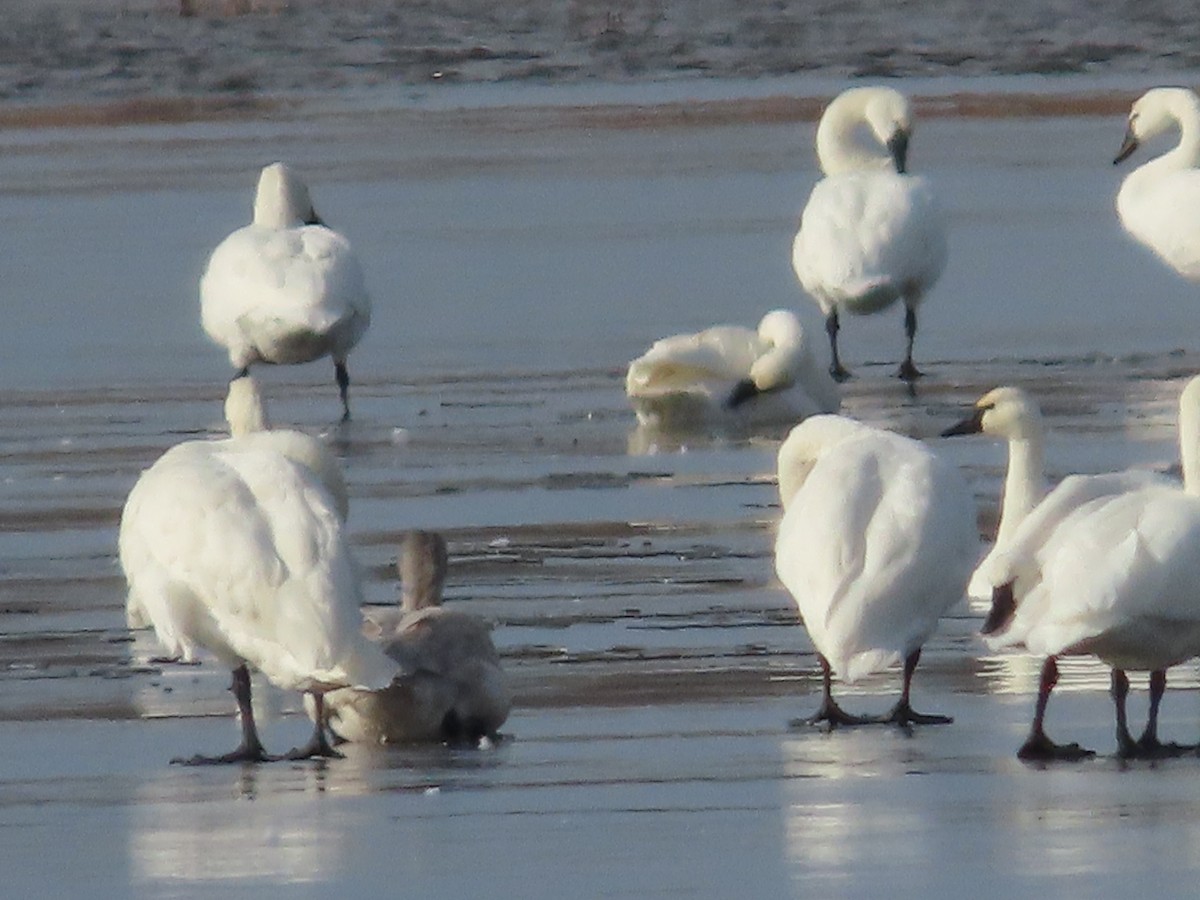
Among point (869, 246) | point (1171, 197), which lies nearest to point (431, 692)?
point (869, 246)

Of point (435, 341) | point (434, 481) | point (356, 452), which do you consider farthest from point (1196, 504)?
point (435, 341)

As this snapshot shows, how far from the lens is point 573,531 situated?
12.7m

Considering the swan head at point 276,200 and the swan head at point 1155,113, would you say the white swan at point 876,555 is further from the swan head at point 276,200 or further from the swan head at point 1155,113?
the swan head at point 1155,113

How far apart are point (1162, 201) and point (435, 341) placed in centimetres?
439

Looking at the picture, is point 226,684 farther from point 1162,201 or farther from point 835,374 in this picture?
point 1162,201

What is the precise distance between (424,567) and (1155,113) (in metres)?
13.8

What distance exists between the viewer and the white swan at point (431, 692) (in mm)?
9023

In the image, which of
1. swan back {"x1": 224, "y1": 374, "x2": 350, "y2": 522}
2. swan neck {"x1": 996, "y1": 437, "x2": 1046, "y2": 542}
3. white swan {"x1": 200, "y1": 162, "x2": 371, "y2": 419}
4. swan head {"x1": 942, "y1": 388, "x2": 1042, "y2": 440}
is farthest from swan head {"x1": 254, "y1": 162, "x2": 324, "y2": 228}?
swan back {"x1": 224, "y1": 374, "x2": 350, "y2": 522}

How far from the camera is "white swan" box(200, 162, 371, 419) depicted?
17.1m

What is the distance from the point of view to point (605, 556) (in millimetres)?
12133

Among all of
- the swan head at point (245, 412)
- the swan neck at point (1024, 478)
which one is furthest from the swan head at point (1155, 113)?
the swan head at point (245, 412)

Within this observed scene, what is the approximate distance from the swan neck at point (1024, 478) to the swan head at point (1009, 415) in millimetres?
33

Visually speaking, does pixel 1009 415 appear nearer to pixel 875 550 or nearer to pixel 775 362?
pixel 875 550

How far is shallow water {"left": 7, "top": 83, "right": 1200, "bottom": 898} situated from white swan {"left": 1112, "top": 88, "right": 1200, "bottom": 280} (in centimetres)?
40
